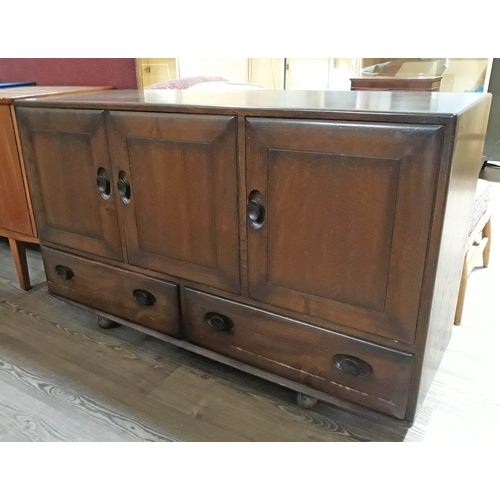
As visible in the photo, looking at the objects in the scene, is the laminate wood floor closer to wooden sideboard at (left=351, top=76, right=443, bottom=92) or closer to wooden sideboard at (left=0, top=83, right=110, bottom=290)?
wooden sideboard at (left=0, top=83, right=110, bottom=290)

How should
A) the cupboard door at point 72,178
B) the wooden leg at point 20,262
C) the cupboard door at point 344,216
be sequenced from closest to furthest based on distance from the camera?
the cupboard door at point 344,216
the cupboard door at point 72,178
the wooden leg at point 20,262

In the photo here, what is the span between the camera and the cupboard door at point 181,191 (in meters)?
1.01

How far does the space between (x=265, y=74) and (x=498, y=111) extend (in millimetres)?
1706

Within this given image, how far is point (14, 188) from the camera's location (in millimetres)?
1557

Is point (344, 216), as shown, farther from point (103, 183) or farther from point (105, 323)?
point (105, 323)

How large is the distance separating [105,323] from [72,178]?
1.58ft

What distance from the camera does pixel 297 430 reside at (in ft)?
3.58

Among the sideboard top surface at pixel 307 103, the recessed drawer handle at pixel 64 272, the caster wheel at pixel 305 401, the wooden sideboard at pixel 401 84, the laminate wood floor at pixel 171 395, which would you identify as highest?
the sideboard top surface at pixel 307 103

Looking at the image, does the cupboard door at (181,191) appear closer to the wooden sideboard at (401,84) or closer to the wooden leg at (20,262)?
the wooden leg at (20,262)

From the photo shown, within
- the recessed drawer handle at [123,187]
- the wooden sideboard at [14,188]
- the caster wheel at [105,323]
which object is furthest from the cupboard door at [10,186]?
the recessed drawer handle at [123,187]

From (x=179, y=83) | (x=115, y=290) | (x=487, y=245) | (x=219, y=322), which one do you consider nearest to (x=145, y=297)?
(x=115, y=290)
